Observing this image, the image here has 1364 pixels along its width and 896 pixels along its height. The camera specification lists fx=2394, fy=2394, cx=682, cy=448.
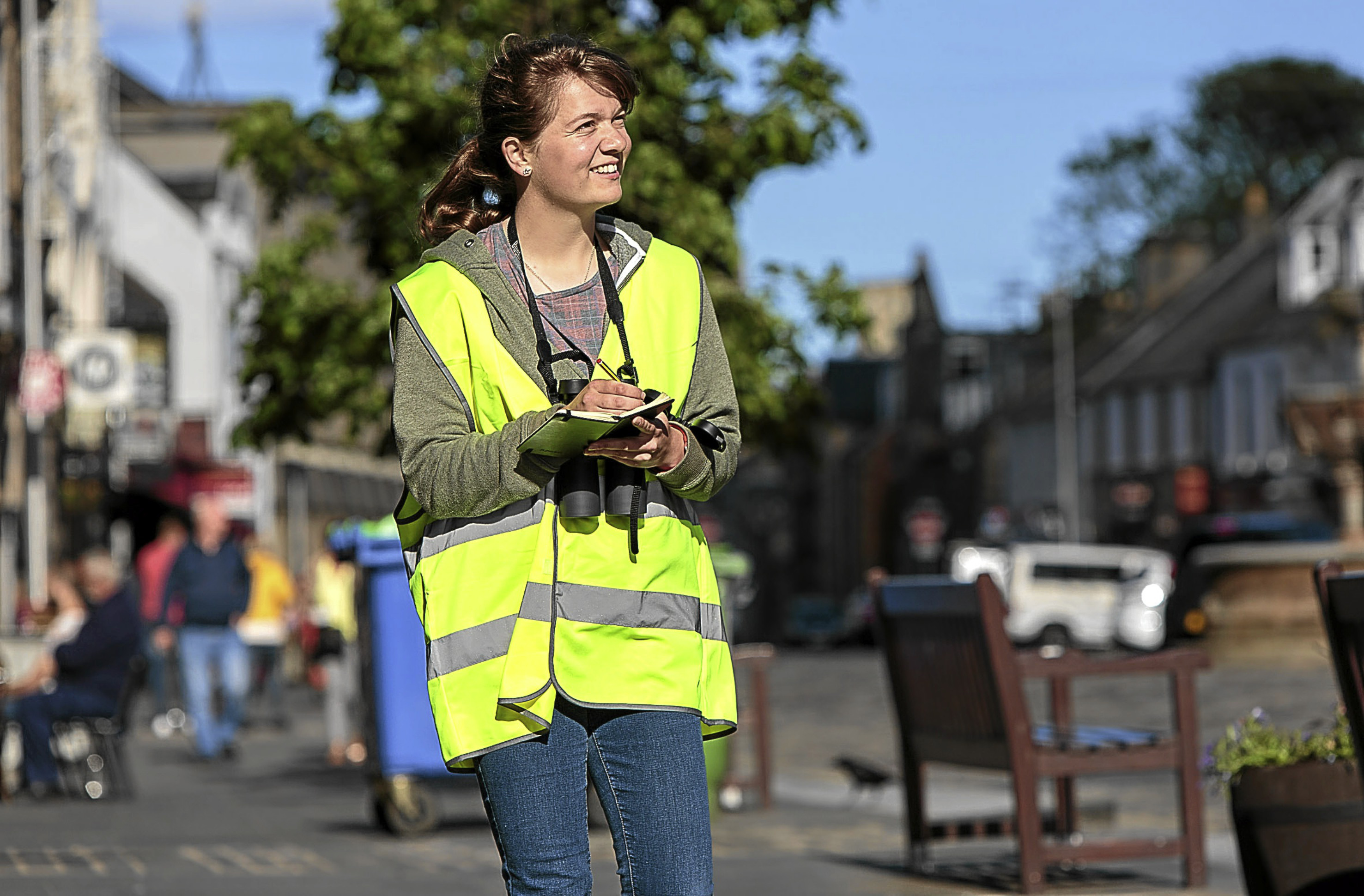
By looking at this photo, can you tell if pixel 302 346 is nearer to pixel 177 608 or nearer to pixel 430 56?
pixel 430 56

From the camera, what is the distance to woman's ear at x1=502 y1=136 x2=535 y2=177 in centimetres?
372

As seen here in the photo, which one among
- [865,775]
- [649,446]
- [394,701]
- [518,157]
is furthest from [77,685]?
[649,446]

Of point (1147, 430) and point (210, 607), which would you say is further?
point (1147, 430)

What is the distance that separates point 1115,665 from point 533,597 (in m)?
5.00

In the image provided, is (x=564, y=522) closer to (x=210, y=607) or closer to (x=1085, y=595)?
(x=210, y=607)

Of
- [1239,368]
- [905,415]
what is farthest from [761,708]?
[905,415]

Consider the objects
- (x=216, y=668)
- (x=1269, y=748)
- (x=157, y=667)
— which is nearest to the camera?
(x=1269, y=748)

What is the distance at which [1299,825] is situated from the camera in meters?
6.05

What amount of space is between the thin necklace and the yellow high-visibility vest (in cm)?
13

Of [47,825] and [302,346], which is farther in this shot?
[302,346]

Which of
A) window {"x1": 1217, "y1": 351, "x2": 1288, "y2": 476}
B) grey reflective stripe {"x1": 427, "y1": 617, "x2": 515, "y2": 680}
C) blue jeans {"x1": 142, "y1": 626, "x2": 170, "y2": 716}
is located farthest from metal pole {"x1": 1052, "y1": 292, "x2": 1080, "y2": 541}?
grey reflective stripe {"x1": 427, "y1": 617, "x2": 515, "y2": 680}

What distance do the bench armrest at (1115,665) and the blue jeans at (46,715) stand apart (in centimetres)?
747

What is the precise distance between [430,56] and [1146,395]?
180 ft

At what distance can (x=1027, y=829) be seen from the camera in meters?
7.72
